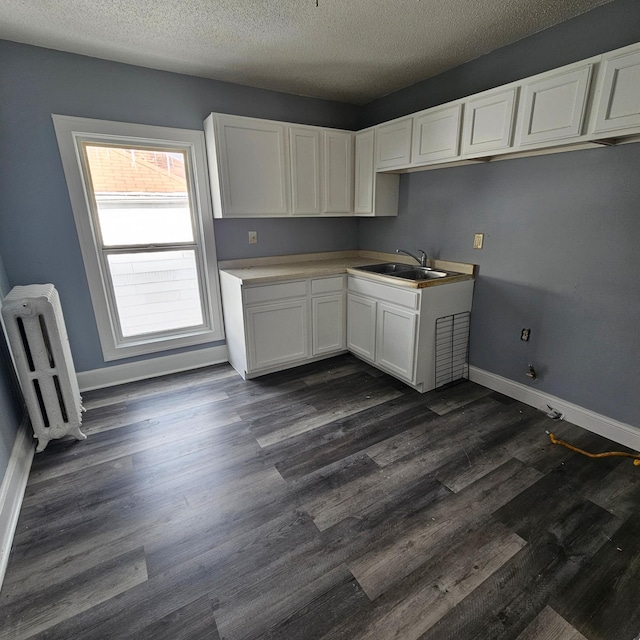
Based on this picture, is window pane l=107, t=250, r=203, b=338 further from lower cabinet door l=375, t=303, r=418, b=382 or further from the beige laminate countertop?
lower cabinet door l=375, t=303, r=418, b=382

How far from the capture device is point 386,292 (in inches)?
114

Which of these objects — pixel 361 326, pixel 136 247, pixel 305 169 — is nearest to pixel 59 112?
pixel 136 247

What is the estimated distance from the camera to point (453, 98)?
2.81 m

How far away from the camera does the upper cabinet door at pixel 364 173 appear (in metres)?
3.26

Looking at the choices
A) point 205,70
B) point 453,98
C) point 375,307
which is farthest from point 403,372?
point 205,70

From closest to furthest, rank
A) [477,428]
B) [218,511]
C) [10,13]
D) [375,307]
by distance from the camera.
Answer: [218,511] < [10,13] < [477,428] < [375,307]

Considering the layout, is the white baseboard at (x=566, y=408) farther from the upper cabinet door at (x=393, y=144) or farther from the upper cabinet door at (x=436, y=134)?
the upper cabinet door at (x=393, y=144)

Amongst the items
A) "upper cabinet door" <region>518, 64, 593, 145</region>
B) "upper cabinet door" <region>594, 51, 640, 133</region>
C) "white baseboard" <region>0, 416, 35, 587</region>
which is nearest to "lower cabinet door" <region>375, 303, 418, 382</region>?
"upper cabinet door" <region>518, 64, 593, 145</region>

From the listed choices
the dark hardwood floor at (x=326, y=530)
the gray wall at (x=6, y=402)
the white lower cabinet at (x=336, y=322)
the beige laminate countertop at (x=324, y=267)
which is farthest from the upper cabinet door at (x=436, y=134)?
the gray wall at (x=6, y=402)

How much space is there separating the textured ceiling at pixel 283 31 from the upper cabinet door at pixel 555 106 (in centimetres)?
43

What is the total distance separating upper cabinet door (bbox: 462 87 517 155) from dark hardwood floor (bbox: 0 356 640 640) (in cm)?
186

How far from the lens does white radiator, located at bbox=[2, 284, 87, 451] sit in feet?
6.57

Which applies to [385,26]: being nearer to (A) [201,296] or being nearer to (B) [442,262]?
(B) [442,262]

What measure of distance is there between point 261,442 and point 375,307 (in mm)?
1484
